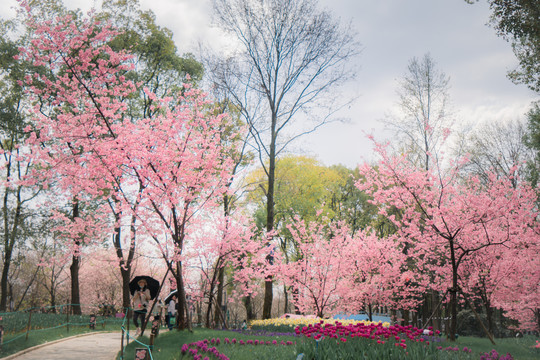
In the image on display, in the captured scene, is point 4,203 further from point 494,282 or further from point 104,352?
point 494,282

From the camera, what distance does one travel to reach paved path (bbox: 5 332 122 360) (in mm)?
9055

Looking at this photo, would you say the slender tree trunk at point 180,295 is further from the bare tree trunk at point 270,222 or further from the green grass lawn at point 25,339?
the bare tree trunk at point 270,222

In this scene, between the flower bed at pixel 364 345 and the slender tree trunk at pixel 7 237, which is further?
the slender tree trunk at pixel 7 237

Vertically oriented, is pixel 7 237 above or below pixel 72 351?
above

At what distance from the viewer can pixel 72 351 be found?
9.95 m

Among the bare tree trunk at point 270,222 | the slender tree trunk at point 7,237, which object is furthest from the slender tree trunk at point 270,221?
the slender tree trunk at point 7,237

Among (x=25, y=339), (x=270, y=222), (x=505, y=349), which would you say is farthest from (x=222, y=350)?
(x=270, y=222)

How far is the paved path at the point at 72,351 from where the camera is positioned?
9.05m

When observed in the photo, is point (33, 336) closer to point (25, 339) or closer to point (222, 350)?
point (25, 339)

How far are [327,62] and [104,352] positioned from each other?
1604 centimetres

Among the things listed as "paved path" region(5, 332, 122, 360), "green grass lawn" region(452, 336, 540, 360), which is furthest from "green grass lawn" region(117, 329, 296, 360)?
"green grass lawn" region(452, 336, 540, 360)

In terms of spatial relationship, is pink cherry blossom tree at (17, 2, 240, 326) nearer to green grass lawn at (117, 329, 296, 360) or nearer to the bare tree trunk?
green grass lawn at (117, 329, 296, 360)

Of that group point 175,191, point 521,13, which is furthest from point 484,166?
point 175,191

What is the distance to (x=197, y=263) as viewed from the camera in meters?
18.6
